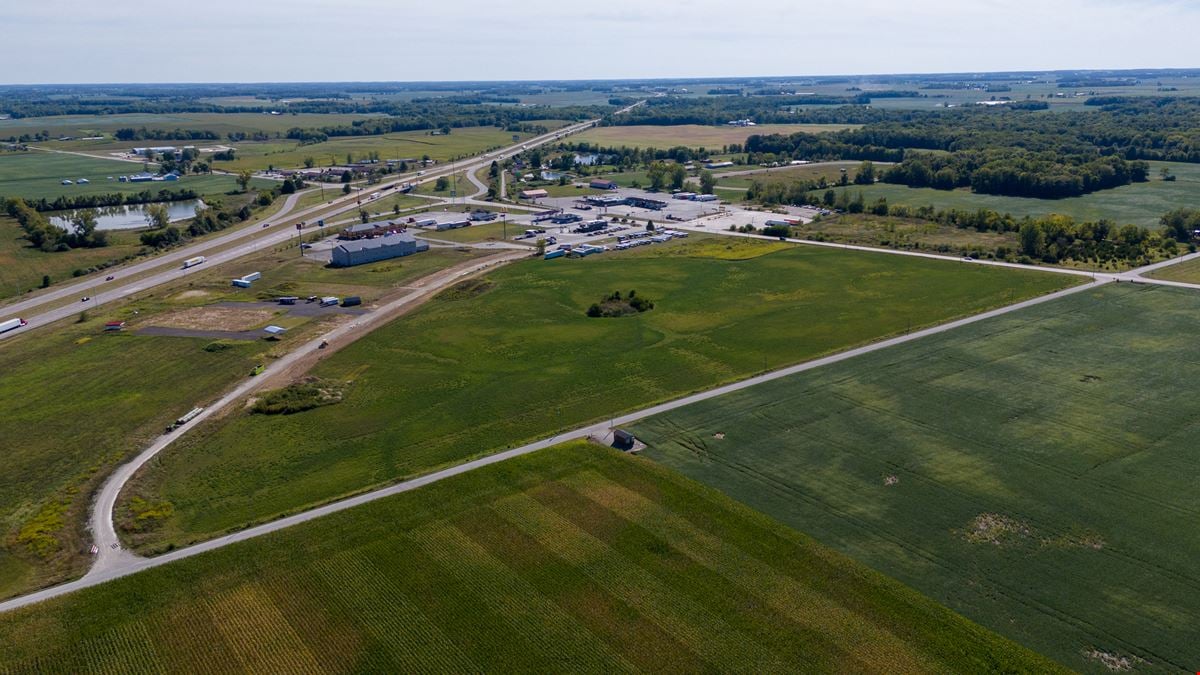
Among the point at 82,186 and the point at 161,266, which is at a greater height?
the point at 82,186

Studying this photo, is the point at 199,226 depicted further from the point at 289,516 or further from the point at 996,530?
the point at 996,530

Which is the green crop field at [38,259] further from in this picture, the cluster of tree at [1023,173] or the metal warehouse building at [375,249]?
the cluster of tree at [1023,173]

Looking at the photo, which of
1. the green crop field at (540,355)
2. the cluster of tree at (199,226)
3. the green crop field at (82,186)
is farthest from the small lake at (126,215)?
the green crop field at (540,355)

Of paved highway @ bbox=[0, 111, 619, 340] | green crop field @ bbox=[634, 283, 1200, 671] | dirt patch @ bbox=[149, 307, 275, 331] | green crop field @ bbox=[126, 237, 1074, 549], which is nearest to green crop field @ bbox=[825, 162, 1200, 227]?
green crop field @ bbox=[126, 237, 1074, 549]

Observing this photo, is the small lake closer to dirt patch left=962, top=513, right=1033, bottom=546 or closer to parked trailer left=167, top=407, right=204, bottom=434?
parked trailer left=167, top=407, right=204, bottom=434

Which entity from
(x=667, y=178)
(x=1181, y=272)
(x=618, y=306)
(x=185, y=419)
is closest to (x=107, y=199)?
(x=667, y=178)

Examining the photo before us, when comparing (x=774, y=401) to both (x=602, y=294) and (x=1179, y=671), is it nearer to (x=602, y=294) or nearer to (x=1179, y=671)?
(x=1179, y=671)

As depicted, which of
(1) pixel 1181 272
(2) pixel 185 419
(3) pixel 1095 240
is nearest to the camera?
(2) pixel 185 419
